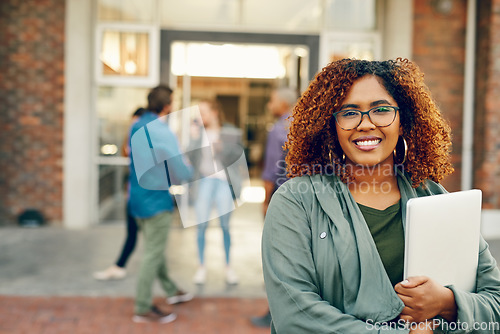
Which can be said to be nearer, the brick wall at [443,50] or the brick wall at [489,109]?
the brick wall at [489,109]

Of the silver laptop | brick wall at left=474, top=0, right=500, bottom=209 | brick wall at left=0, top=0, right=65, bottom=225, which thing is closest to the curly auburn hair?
the silver laptop

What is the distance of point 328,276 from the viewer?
5.32 ft

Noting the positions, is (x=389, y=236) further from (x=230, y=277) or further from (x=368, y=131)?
(x=230, y=277)

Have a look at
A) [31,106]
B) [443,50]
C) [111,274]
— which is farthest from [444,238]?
[31,106]

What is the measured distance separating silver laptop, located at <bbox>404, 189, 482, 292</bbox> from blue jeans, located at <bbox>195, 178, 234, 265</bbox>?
3844mm

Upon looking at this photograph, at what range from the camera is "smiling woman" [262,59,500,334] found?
1.59 m

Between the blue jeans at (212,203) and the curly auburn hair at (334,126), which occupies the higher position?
the curly auburn hair at (334,126)

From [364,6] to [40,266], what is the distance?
19.1ft

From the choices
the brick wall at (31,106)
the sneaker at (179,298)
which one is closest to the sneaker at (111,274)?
the sneaker at (179,298)

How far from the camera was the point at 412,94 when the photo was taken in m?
1.85

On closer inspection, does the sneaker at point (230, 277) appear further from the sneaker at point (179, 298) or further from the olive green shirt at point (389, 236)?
the olive green shirt at point (389, 236)

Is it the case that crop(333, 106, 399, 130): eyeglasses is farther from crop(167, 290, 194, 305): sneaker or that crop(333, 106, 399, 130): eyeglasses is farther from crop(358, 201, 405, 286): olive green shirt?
crop(167, 290, 194, 305): sneaker

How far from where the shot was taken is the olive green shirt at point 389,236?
5.65ft

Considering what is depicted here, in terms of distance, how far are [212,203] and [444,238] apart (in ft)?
13.5
